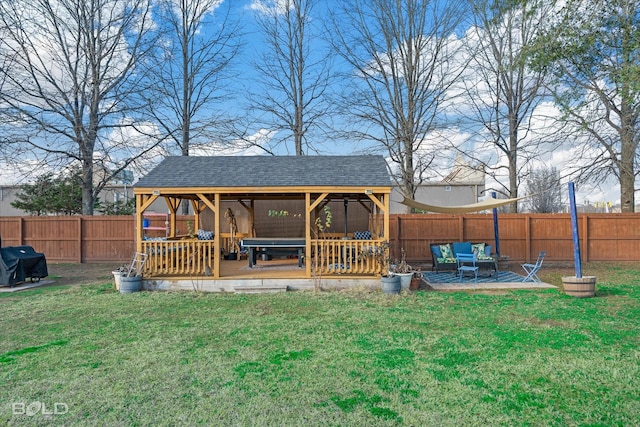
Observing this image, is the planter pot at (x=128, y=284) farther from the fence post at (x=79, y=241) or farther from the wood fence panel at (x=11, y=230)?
the wood fence panel at (x=11, y=230)

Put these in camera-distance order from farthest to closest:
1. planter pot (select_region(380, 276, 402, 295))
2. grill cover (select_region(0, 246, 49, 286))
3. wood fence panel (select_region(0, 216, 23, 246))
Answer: wood fence panel (select_region(0, 216, 23, 246)) < grill cover (select_region(0, 246, 49, 286)) < planter pot (select_region(380, 276, 402, 295))

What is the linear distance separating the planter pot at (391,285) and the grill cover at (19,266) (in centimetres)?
858

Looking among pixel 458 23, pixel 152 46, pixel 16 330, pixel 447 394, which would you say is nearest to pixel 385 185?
pixel 447 394

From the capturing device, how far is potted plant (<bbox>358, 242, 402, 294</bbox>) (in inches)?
306

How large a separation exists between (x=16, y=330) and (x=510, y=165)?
1744 cm

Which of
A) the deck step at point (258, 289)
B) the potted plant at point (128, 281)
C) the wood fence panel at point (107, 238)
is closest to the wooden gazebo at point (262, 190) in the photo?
the potted plant at point (128, 281)

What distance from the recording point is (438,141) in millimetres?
17625

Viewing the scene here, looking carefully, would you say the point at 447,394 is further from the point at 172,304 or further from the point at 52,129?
the point at 52,129

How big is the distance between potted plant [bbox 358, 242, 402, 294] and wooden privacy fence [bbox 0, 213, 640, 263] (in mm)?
4555

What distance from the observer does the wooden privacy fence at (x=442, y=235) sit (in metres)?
12.5

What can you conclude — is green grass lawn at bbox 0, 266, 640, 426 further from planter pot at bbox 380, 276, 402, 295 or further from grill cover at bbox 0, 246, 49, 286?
grill cover at bbox 0, 246, 49, 286

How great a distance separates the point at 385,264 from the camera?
820 cm

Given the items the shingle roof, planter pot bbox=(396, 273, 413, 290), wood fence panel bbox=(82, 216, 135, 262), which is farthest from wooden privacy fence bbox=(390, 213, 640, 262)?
wood fence panel bbox=(82, 216, 135, 262)

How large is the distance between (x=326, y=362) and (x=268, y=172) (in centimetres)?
602
